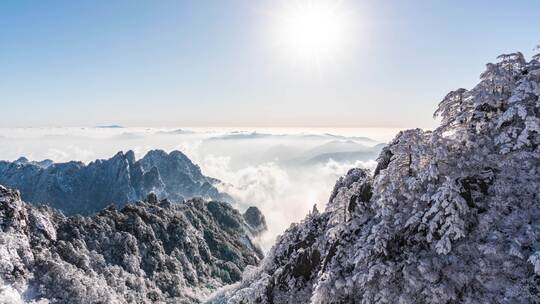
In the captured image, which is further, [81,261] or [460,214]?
[81,261]

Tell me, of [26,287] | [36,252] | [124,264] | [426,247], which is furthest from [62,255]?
[426,247]

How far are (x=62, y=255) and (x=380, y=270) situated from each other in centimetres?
13828

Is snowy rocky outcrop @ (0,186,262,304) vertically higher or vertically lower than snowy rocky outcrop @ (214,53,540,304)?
lower

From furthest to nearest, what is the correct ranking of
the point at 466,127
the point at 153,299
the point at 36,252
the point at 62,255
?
the point at 153,299
the point at 62,255
the point at 36,252
the point at 466,127

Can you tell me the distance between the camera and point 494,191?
28797 millimetres

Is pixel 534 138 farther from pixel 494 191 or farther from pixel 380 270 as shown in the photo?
pixel 380 270

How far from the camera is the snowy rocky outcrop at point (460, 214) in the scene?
81.9ft

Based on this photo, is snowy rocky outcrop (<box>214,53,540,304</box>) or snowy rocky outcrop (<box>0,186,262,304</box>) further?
snowy rocky outcrop (<box>0,186,262,304</box>)

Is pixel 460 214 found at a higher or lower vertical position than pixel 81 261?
higher

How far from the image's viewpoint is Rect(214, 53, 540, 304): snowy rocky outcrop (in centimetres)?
2495

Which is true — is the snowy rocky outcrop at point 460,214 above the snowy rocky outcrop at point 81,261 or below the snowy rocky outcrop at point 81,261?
above

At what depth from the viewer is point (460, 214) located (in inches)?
1092

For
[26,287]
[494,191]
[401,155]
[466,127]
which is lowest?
[26,287]

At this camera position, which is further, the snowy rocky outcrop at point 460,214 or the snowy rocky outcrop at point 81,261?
the snowy rocky outcrop at point 81,261
